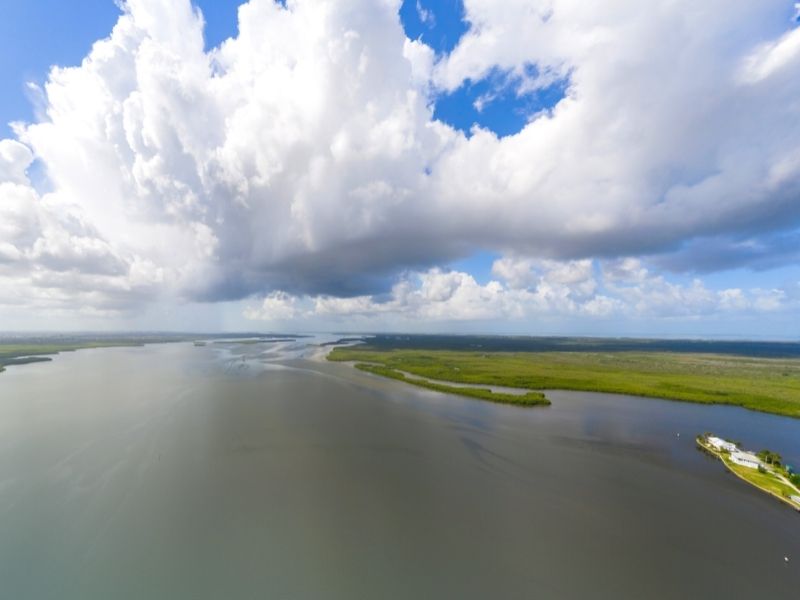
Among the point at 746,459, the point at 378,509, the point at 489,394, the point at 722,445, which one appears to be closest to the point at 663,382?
the point at 489,394

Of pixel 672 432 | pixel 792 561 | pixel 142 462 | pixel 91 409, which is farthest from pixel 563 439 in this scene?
pixel 91 409

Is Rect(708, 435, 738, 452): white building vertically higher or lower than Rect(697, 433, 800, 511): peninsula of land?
higher

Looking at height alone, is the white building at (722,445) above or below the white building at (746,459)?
above

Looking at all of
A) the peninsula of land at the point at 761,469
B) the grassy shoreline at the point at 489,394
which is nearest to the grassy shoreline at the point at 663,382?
the grassy shoreline at the point at 489,394

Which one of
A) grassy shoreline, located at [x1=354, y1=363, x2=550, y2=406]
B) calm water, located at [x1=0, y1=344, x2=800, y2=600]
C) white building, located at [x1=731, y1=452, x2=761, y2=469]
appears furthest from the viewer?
grassy shoreline, located at [x1=354, y1=363, x2=550, y2=406]

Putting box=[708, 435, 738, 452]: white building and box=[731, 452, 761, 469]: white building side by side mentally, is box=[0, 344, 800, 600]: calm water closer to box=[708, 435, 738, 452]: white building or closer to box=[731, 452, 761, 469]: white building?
box=[708, 435, 738, 452]: white building

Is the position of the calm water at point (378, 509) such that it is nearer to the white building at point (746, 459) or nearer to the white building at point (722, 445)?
the white building at point (722, 445)

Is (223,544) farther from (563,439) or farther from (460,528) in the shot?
(563,439)

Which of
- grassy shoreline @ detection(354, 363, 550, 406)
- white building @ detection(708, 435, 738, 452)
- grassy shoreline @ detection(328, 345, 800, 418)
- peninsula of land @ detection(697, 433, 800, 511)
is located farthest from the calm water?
grassy shoreline @ detection(328, 345, 800, 418)
